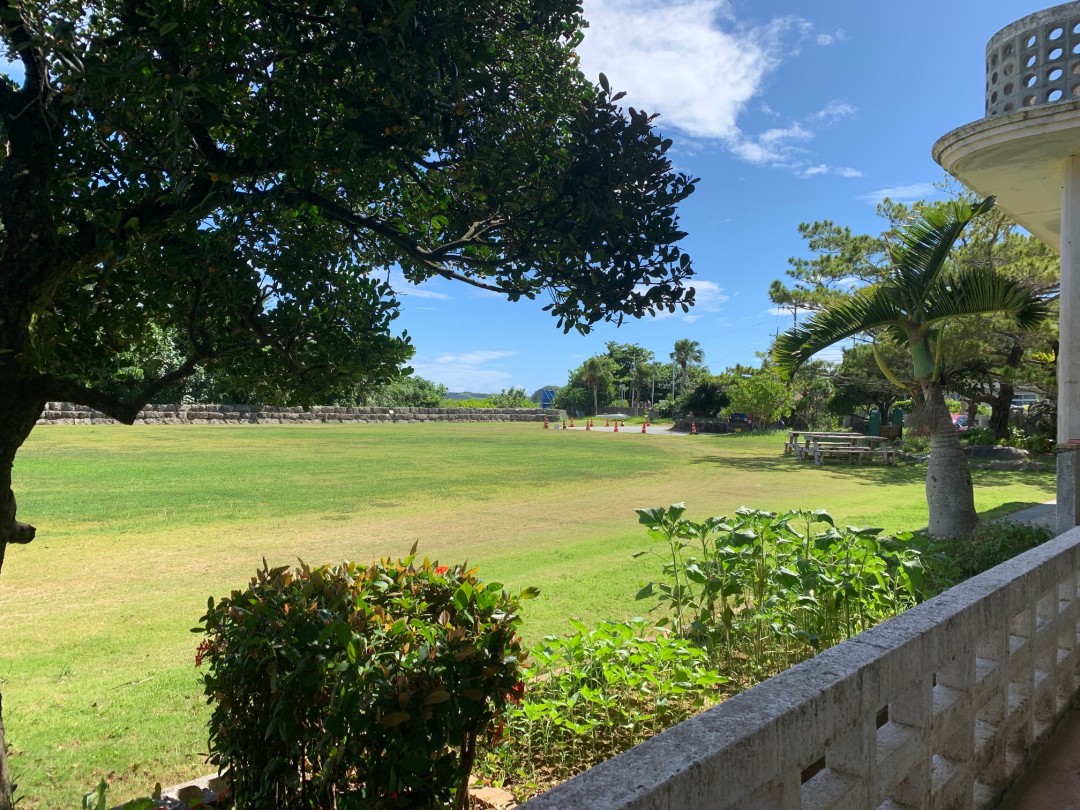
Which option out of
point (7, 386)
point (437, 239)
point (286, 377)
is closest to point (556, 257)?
point (437, 239)

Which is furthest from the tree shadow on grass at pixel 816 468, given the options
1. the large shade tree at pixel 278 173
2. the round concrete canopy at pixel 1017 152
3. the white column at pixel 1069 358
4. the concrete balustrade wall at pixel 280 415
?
the large shade tree at pixel 278 173

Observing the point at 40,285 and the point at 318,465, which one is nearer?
the point at 40,285

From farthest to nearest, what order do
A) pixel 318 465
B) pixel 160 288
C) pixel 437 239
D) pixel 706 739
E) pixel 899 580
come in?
pixel 318 465 → pixel 899 580 → pixel 437 239 → pixel 160 288 → pixel 706 739

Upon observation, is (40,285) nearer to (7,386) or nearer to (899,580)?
(7,386)

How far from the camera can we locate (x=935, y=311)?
9.31 metres

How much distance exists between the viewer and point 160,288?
3.59 metres

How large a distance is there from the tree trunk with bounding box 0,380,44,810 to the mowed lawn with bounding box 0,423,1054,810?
2.12ft

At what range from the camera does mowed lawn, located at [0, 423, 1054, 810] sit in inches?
178

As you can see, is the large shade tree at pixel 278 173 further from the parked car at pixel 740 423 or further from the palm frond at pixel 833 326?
the parked car at pixel 740 423

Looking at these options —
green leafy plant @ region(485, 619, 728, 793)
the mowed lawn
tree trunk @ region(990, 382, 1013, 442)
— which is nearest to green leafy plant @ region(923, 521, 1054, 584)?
the mowed lawn

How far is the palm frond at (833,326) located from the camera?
9.52 meters

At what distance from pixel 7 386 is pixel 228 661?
1625mm

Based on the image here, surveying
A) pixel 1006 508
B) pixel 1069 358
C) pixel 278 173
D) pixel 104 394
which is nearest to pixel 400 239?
pixel 278 173

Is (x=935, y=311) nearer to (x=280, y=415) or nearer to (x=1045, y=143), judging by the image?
(x=1045, y=143)
